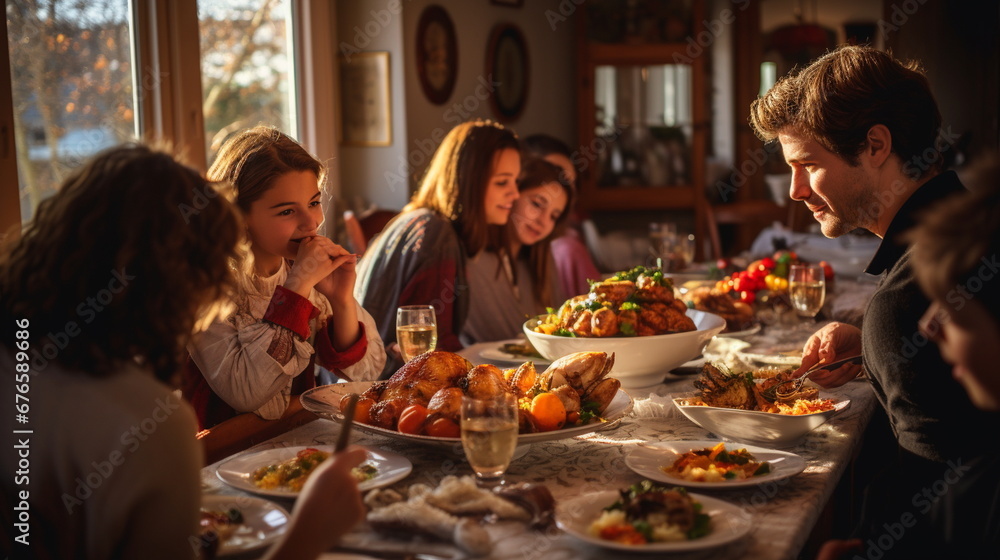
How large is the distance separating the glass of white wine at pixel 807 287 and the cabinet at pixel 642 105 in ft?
12.5

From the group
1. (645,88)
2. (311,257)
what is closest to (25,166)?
(311,257)

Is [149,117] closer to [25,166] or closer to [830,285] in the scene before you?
[25,166]

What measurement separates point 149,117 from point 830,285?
105 inches

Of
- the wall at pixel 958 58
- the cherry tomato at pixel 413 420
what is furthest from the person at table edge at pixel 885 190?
the wall at pixel 958 58

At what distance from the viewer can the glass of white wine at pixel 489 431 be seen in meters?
1.21

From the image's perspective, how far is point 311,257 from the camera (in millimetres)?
1866

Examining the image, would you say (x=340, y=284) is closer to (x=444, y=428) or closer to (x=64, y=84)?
(x=444, y=428)

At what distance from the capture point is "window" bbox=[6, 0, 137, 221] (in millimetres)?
2955

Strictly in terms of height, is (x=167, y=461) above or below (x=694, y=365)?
above

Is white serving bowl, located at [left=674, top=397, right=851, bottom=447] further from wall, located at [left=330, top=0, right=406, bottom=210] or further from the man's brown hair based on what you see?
wall, located at [left=330, top=0, right=406, bottom=210]

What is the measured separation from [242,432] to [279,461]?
29cm

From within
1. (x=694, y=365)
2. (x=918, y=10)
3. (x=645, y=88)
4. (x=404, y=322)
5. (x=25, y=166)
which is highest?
(x=918, y=10)

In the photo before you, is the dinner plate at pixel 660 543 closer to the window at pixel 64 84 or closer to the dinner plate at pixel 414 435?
the dinner plate at pixel 414 435

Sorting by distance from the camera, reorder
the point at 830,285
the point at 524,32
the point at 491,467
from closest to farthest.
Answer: the point at 491,467, the point at 830,285, the point at 524,32
